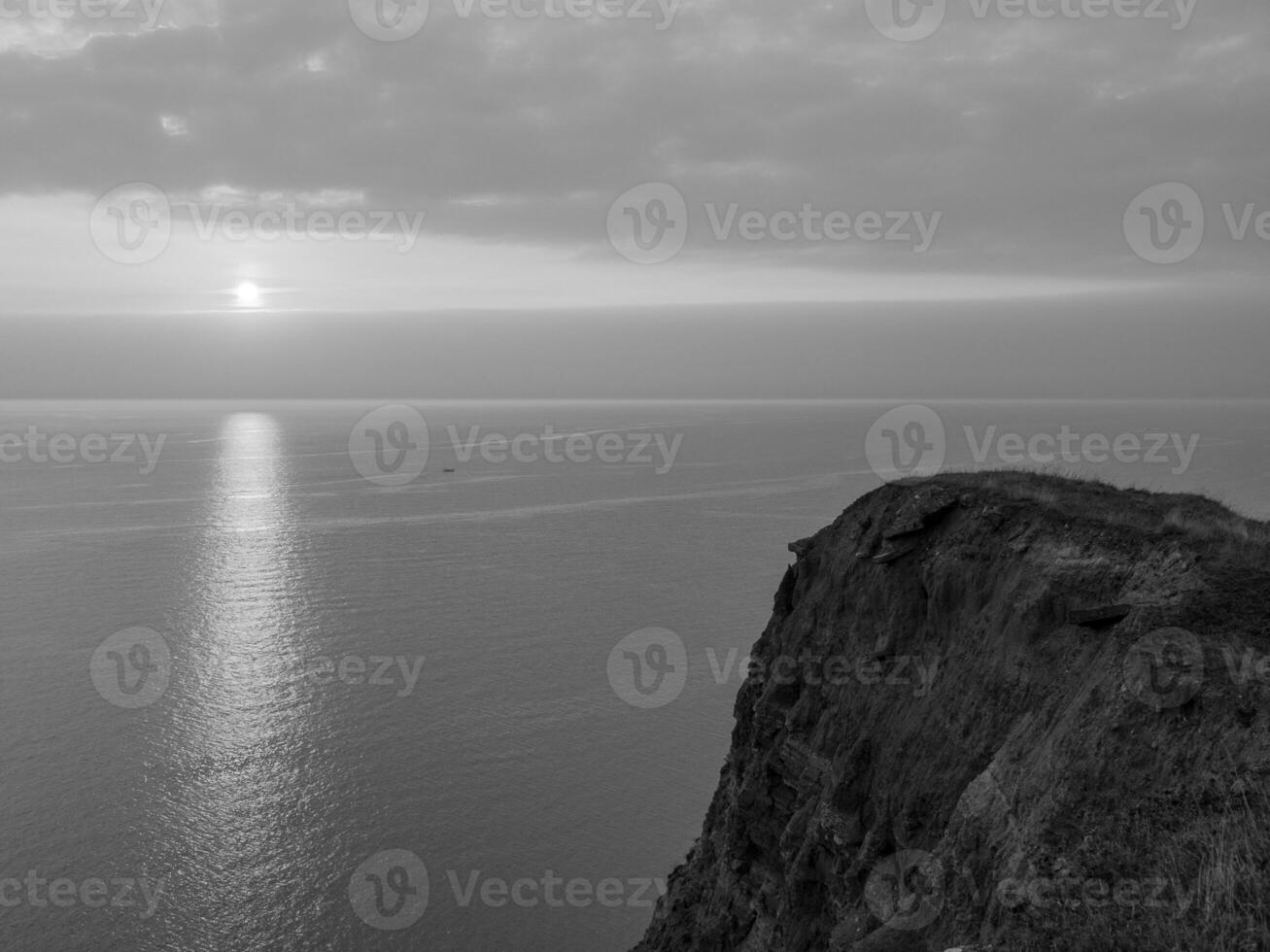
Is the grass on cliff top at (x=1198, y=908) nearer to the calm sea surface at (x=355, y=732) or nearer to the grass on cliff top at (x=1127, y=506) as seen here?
the grass on cliff top at (x=1127, y=506)

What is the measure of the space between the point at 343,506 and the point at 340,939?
105m

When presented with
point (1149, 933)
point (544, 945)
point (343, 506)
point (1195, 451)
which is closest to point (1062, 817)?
point (1149, 933)

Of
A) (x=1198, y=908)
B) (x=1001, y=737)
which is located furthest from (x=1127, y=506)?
(x=1198, y=908)

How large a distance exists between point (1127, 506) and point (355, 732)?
4502 centimetres

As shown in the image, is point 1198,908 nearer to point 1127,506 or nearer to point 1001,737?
point 1001,737

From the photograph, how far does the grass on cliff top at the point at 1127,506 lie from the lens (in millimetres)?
15375

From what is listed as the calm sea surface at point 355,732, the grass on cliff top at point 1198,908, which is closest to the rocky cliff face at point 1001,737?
the grass on cliff top at point 1198,908

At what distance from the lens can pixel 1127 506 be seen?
1908 cm

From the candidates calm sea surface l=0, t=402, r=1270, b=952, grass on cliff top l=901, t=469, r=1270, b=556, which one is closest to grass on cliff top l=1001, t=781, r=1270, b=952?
grass on cliff top l=901, t=469, r=1270, b=556

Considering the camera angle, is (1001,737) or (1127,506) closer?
(1001,737)

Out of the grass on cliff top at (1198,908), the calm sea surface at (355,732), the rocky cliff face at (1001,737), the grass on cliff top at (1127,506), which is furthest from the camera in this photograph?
the calm sea surface at (355,732)

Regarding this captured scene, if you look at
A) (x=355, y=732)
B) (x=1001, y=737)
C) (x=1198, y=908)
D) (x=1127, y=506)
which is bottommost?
(x=355, y=732)

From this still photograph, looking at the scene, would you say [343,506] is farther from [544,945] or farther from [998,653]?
[998,653]

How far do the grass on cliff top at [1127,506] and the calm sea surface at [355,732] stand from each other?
87.7 feet
